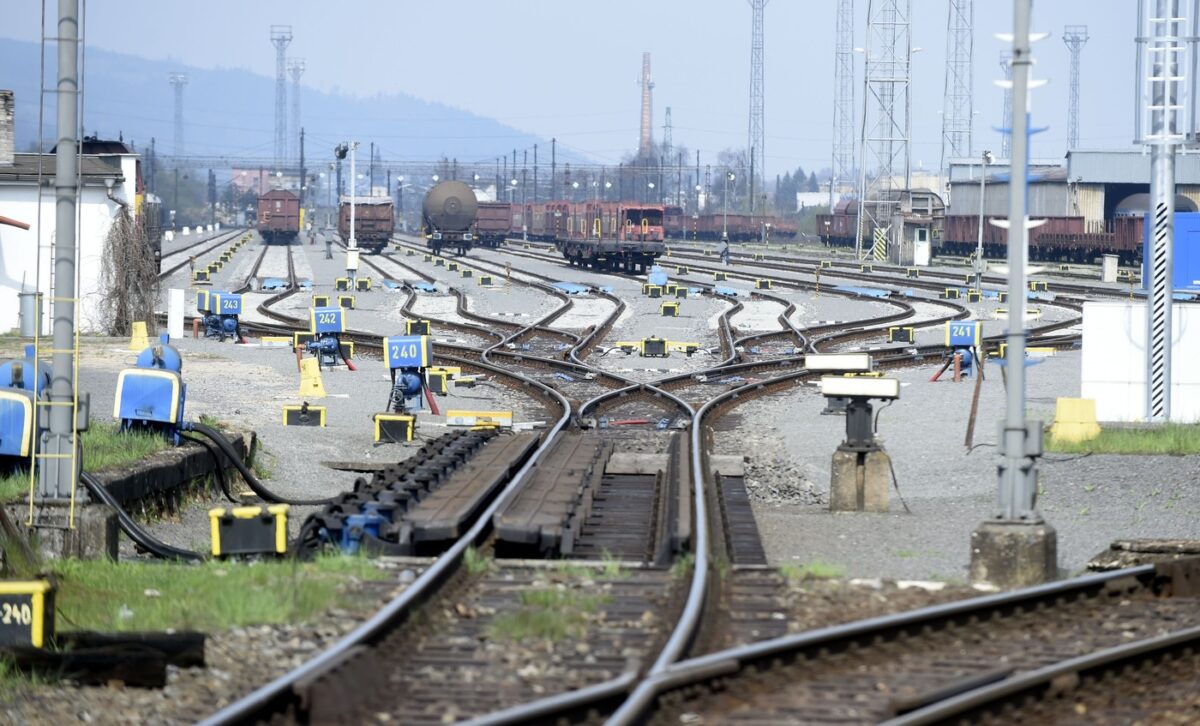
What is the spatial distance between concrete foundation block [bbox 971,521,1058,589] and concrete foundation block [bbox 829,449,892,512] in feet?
11.7

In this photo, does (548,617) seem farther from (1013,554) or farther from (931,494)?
(931,494)

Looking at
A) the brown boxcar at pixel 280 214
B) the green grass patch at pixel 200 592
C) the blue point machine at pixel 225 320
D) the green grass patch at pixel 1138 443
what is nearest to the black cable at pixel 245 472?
the green grass patch at pixel 200 592

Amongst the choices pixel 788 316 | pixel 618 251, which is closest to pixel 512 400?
pixel 788 316

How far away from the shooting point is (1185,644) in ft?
27.6

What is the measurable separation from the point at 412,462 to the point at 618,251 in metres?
49.7

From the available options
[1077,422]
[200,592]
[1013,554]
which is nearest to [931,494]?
[1077,422]

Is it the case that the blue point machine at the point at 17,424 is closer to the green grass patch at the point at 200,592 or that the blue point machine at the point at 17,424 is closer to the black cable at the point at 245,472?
the black cable at the point at 245,472

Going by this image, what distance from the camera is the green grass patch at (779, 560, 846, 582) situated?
32.8ft

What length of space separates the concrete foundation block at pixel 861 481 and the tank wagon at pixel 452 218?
229 ft

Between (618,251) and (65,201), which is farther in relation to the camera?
(618,251)

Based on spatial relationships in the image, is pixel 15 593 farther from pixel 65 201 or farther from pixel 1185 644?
pixel 1185 644

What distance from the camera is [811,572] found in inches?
399

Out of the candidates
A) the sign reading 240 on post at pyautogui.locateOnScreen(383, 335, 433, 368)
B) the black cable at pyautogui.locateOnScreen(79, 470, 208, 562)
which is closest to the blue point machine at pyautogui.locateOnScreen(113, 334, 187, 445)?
the black cable at pyautogui.locateOnScreen(79, 470, 208, 562)

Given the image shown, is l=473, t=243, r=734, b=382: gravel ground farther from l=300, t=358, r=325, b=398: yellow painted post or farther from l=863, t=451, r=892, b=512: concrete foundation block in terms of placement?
l=863, t=451, r=892, b=512: concrete foundation block
